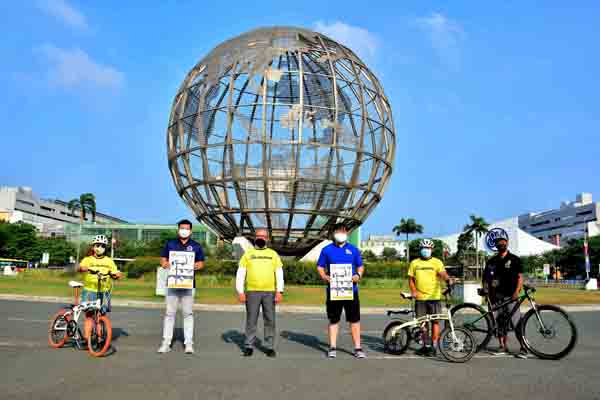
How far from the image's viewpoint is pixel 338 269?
6.85 metres

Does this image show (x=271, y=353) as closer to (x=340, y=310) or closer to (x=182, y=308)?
(x=340, y=310)

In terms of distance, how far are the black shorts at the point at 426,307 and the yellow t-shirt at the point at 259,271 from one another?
190 centimetres

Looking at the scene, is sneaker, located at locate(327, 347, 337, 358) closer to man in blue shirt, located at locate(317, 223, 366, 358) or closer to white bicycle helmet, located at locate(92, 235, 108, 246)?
man in blue shirt, located at locate(317, 223, 366, 358)

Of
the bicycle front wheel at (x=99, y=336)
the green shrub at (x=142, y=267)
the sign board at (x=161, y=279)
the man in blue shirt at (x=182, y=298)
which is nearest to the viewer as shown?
the bicycle front wheel at (x=99, y=336)

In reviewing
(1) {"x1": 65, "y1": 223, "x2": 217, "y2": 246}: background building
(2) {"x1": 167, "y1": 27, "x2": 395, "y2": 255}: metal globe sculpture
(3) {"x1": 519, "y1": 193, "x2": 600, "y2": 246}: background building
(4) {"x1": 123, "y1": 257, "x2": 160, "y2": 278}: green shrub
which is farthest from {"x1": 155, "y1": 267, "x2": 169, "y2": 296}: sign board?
(3) {"x1": 519, "y1": 193, "x2": 600, "y2": 246}: background building

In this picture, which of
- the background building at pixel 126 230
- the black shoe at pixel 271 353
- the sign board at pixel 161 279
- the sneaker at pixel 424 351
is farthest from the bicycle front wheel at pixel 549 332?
the background building at pixel 126 230

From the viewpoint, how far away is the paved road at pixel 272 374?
4617 mm

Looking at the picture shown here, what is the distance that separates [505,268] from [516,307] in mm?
540

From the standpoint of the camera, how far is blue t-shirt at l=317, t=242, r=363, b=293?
22.7ft

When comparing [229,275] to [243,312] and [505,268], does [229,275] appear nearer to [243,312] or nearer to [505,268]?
[243,312]

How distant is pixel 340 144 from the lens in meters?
21.7

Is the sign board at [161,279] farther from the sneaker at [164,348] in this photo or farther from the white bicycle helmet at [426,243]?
the white bicycle helmet at [426,243]

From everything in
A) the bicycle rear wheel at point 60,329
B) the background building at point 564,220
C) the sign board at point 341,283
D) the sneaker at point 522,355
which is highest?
the background building at point 564,220

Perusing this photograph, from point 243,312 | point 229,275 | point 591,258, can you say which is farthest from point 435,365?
point 591,258
